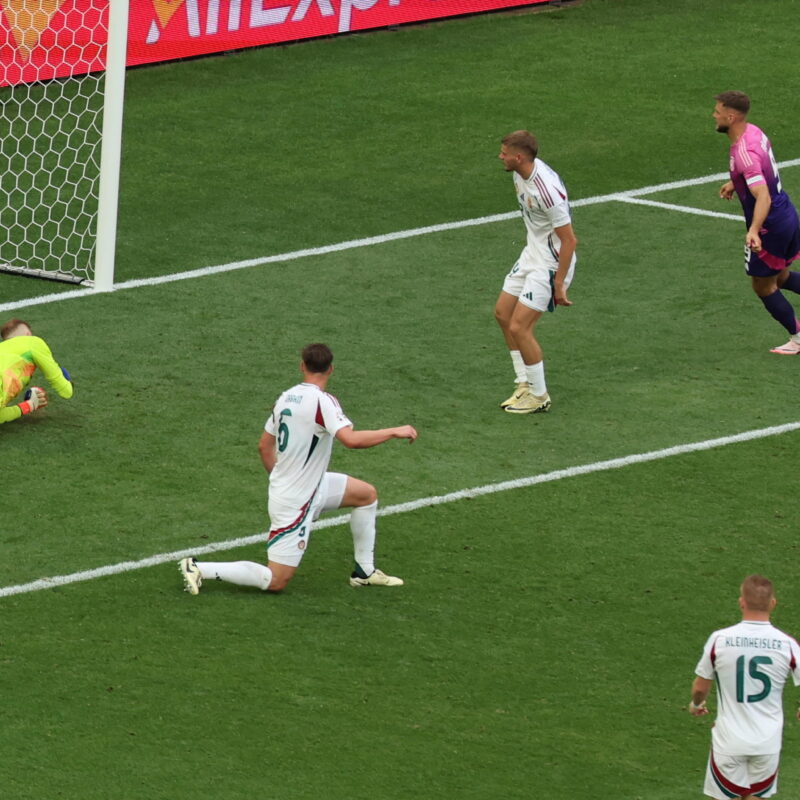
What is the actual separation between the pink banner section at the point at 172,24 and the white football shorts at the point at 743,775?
493 inches

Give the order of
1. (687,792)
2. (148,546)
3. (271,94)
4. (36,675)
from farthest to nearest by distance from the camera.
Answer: (271,94), (148,546), (36,675), (687,792)

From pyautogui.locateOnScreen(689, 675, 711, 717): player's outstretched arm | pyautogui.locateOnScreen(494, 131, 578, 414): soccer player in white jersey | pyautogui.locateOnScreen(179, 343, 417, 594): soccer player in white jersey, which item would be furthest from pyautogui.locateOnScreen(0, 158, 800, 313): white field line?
pyautogui.locateOnScreen(689, 675, 711, 717): player's outstretched arm

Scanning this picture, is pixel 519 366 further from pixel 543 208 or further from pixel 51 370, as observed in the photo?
pixel 51 370

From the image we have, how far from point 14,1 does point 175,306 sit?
17.5 ft

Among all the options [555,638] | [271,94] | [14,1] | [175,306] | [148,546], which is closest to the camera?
[555,638]

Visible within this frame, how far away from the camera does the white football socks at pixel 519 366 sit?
1305cm

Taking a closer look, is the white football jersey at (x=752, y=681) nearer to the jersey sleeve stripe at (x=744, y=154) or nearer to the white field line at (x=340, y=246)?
the jersey sleeve stripe at (x=744, y=154)

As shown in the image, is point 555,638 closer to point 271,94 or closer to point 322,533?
point 322,533

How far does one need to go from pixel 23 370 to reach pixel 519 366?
324 cm

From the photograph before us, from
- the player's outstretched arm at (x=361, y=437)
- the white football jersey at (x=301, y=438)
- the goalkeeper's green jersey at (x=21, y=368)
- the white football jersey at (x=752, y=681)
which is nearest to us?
the white football jersey at (x=752, y=681)

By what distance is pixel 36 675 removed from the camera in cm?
928

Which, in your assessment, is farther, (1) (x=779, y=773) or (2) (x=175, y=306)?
(2) (x=175, y=306)

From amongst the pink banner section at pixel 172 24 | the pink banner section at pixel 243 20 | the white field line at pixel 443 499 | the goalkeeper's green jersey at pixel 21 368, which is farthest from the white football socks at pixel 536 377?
the pink banner section at pixel 243 20

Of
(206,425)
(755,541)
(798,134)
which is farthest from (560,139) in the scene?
(755,541)
